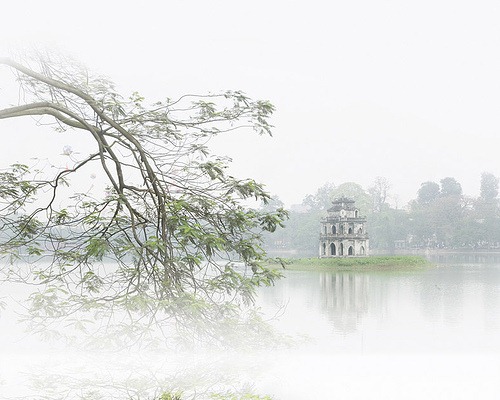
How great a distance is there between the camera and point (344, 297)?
7465 millimetres

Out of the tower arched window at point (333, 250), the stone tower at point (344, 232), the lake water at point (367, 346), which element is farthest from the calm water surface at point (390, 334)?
the tower arched window at point (333, 250)

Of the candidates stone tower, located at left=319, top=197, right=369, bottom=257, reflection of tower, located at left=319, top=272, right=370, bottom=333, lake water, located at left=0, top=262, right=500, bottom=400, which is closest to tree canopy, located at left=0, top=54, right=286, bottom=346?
lake water, located at left=0, top=262, right=500, bottom=400

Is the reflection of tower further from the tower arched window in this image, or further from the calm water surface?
the tower arched window

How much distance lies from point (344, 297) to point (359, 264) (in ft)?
7.21

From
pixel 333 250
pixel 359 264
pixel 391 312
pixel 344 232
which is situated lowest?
pixel 391 312

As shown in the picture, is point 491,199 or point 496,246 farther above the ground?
point 491,199

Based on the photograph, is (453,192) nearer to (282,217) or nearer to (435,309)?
(435,309)

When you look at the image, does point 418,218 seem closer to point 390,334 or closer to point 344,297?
point 344,297

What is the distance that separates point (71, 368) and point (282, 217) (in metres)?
1.45

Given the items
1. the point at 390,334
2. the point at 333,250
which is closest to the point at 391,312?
the point at 390,334

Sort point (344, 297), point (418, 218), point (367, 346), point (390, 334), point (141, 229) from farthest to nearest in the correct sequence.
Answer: point (418, 218) → point (344, 297) → point (390, 334) → point (367, 346) → point (141, 229)

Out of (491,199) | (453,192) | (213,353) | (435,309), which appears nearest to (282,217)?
Answer: (213,353)

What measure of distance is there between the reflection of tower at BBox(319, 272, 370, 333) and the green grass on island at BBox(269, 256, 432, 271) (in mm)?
222

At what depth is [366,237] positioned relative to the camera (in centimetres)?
1071
